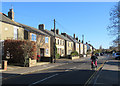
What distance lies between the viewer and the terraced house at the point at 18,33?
946 inches

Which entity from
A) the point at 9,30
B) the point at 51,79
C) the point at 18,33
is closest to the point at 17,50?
the point at 9,30

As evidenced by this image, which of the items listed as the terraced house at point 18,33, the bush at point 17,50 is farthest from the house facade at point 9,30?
the bush at point 17,50

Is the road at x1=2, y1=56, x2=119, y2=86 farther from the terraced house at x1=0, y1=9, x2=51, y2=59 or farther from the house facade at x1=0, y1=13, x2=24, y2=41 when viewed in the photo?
the terraced house at x1=0, y1=9, x2=51, y2=59

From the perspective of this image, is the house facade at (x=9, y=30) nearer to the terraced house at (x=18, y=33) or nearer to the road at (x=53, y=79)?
the terraced house at (x=18, y=33)

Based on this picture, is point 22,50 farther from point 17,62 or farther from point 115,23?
point 115,23

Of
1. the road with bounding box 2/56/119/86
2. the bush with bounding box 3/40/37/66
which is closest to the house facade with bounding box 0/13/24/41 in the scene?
the bush with bounding box 3/40/37/66

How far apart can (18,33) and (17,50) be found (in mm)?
7781

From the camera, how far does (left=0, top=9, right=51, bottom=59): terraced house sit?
24022mm

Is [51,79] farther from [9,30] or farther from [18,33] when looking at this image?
[18,33]

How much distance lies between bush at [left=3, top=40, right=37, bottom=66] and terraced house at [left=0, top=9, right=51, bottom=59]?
300cm

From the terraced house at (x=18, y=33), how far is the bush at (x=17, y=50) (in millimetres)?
2997

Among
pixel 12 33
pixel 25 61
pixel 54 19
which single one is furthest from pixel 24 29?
pixel 25 61

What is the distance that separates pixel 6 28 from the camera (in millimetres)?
24453

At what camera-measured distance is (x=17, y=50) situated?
67.6ft
